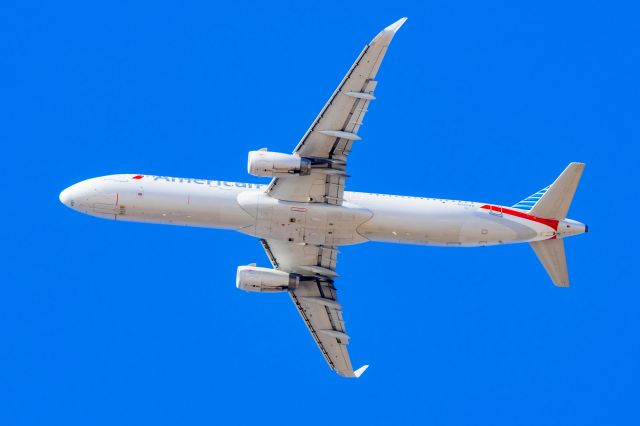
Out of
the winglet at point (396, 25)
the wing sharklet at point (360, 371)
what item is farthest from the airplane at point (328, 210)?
the wing sharklet at point (360, 371)

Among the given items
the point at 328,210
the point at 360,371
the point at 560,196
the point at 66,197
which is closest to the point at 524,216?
the point at 560,196

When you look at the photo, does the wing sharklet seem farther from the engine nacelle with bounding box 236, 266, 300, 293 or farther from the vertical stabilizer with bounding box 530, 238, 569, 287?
the vertical stabilizer with bounding box 530, 238, 569, 287

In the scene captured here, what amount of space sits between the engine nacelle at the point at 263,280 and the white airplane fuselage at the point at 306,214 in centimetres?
317

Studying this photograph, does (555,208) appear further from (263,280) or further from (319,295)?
(263,280)

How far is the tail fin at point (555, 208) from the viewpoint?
70625 mm

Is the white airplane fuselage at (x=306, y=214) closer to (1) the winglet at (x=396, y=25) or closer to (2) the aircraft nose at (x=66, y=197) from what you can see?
(2) the aircraft nose at (x=66, y=197)

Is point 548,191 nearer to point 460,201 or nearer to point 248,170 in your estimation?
point 460,201

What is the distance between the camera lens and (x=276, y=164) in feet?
222

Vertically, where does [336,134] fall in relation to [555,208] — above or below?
above

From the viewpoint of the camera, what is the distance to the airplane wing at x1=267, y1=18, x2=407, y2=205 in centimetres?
6412

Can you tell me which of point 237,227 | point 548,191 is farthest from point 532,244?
point 237,227

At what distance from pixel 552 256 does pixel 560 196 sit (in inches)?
166

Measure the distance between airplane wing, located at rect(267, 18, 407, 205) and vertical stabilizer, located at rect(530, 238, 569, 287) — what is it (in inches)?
547

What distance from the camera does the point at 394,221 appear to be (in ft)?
230
